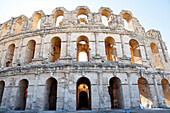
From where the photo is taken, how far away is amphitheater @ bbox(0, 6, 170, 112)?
33.5 feet

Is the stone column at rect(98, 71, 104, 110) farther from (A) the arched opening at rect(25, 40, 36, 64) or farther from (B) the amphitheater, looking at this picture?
(A) the arched opening at rect(25, 40, 36, 64)

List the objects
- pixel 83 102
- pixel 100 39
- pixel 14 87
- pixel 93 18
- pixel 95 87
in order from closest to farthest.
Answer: pixel 95 87 < pixel 14 87 < pixel 100 39 < pixel 93 18 < pixel 83 102

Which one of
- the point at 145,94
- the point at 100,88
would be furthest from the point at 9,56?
the point at 145,94

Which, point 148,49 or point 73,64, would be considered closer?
point 73,64

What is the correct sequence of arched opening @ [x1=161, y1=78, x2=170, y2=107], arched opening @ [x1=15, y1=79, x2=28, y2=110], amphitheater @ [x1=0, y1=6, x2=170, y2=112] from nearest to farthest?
amphitheater @ [x1=0, y1=6, x2=170, y2=112]
arched opening @ [x1=15, y1=79, x2=28, y2=110]
arched opening @ [x1=161, y1=78, x2=170, y2=107]

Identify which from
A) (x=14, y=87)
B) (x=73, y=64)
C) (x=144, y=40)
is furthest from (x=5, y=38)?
(x=144, y=40)

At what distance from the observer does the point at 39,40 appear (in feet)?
41.4

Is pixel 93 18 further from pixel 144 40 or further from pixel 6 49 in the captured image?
pixel 6 49

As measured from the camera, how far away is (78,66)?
1064 cm

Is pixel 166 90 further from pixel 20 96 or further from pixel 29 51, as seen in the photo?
pixel 29 51

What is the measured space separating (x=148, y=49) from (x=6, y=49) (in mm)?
17500

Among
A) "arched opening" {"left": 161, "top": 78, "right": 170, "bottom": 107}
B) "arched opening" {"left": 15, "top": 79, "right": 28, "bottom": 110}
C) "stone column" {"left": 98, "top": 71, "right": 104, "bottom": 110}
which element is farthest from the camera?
"arched opening" {"left": 161, "top": 78, "right": 170, "bottom": 107}

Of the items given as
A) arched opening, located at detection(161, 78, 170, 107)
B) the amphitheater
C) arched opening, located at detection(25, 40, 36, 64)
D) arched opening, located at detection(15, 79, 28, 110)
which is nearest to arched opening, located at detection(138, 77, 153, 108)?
the amphitheater

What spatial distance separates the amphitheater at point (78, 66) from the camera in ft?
33.5
